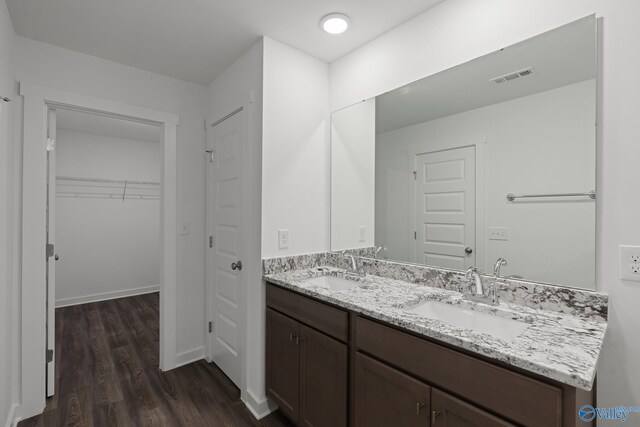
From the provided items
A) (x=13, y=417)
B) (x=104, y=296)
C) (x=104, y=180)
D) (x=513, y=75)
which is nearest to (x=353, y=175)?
(x=513, y=75)

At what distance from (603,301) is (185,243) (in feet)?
8.88

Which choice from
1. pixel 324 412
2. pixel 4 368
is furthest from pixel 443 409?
pixel 4 368

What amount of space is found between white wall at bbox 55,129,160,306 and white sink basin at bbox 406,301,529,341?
15.2ft

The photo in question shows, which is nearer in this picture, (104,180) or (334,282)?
Result: (334,282)

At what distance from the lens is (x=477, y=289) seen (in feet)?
4.80

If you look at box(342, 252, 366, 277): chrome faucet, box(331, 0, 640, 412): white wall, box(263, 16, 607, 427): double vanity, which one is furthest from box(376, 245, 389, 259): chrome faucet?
box(331, 0, 640, 412): white wall

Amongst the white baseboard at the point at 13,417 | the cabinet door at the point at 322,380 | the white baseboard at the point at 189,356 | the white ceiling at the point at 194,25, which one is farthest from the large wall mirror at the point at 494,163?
the white baseboard at the point at 13,417

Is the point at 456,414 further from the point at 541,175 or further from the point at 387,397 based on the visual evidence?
the point at 541,175

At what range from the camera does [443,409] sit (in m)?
1.08

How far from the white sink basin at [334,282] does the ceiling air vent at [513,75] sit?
130 centimetres

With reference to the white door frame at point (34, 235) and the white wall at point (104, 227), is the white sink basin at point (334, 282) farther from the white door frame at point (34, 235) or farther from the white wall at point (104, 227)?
the white wall at point (104, 227)

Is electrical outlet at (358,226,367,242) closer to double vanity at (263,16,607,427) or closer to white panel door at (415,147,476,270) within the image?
double vanity at (263,16,607,427)

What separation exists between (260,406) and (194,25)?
7.99 feet

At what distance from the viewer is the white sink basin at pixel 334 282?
1.96 metres
